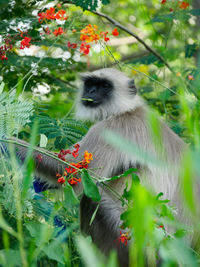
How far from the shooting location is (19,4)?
4395mm

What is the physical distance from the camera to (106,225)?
3.30m

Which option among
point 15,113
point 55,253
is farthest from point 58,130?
point 55,253

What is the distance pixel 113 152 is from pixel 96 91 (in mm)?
1093

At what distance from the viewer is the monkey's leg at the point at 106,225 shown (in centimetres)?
320

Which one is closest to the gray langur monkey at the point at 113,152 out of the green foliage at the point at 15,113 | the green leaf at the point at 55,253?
the green foliage at the point at 15,113

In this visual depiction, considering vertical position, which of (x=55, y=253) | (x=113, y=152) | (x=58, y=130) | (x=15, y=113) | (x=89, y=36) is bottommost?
(x=113, y=152)

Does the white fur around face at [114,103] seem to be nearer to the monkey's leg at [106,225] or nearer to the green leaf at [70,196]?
the monkey's leg at [106,225]

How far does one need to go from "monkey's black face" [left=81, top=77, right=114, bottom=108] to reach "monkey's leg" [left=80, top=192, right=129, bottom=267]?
122cm

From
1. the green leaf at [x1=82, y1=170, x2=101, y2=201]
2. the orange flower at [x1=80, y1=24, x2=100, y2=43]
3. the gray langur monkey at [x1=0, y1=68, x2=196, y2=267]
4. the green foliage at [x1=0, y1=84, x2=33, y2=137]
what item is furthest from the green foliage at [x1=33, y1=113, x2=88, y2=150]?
the green leaf at [x1=82, y1=170, x2=101, y2=201]

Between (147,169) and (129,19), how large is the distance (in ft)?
26.6

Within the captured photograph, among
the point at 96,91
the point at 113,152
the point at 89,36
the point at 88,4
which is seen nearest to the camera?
the point at 89,36

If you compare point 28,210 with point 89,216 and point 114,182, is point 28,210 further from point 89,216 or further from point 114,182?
point 114,182

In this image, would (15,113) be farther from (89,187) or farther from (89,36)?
(89,36)

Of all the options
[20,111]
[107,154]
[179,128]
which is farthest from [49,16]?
[179,128]
